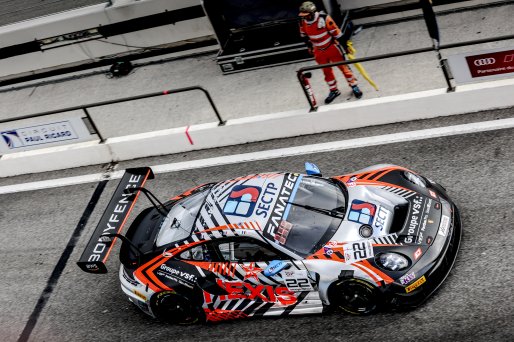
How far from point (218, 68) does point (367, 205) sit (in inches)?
281

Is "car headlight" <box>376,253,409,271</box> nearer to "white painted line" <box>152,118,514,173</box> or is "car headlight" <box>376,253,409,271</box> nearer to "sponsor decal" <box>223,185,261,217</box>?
"sponsor decal" <box>223,185,261,217</box>

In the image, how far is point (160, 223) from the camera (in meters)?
9.29

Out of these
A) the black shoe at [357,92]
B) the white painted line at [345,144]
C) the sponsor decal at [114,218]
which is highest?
the sponsor decal at [114,218]

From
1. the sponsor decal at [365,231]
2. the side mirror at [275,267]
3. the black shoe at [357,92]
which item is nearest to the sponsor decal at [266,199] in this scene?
the side mirror at [275,267]

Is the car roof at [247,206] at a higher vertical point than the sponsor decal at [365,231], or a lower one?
higher

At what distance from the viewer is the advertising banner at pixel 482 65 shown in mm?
10445

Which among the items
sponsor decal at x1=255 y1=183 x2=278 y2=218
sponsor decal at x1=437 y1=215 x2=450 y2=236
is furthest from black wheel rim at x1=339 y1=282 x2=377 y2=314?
sponsor decal at x1=255 y1=183 x2=278 y2=218

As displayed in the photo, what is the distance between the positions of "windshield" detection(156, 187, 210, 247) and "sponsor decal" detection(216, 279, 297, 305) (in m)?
0.80

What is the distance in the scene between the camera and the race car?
8.05 m

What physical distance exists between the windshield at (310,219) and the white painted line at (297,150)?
105 inches

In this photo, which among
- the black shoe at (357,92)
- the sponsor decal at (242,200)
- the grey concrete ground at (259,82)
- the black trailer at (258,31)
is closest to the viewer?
the sponsor decal at (242,200)

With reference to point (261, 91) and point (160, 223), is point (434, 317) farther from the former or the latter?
point (261, 91)

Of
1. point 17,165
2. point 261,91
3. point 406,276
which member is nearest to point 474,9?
point 261,91

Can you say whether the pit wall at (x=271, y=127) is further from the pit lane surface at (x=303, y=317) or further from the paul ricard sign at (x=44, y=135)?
the pit lane surface at (x=303, y=317)
